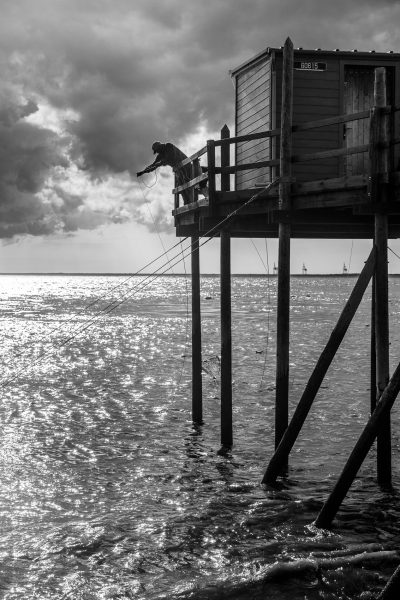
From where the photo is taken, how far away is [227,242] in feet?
46.8

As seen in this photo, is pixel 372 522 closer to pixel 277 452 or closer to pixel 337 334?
pixel 277 452

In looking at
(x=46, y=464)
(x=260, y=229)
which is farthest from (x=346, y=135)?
(x=46, y=464)

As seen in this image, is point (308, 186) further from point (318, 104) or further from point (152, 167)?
point (152, 167)

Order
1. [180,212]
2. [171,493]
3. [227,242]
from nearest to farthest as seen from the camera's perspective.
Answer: [171,493] → [227,242] → [180,212]

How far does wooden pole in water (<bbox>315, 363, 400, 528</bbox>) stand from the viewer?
8.66 metres

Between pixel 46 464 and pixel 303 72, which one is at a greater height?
pixel 303 72

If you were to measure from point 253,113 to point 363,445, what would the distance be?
886 cm

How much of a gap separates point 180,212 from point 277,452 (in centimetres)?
671

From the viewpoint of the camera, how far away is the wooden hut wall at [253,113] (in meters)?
14.5

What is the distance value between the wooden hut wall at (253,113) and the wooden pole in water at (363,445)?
677cm

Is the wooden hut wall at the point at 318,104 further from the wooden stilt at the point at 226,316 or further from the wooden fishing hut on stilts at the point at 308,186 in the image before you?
the wooden stilt at the point at 226,316

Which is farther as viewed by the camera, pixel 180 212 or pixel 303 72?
pixel 180 212

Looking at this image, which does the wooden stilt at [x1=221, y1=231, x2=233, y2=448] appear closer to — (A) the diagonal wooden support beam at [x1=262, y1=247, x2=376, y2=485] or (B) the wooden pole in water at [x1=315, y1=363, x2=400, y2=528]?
(A) the diagonal wooden support beam at [x1=262, y1=247, x2=376, y2=485]

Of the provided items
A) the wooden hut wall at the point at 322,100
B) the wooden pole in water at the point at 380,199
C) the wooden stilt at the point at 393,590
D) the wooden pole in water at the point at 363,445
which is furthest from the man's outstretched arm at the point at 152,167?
the wooden stilt at the point at 393,590
